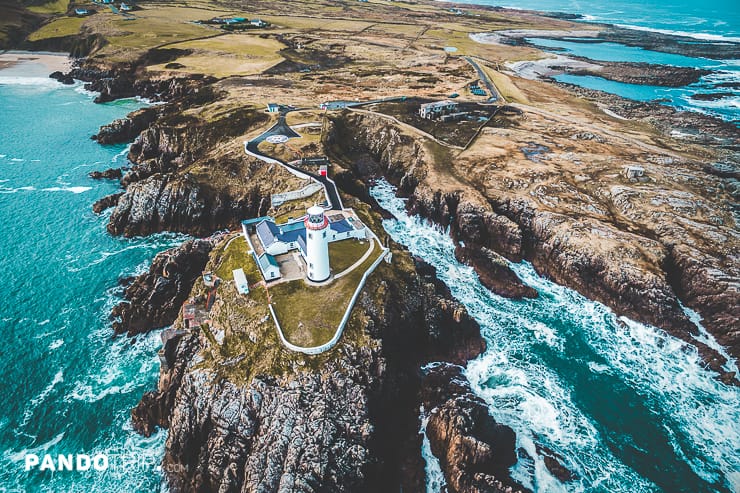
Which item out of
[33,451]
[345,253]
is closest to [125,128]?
[345,253]

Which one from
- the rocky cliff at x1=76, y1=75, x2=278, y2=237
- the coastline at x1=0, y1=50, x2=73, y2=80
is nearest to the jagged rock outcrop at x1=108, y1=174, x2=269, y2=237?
the rocky cliff at x1=76, y1=75, x2=278, y2=237

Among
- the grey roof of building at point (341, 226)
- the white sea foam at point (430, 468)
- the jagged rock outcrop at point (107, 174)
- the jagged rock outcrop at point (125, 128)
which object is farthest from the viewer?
the jagged rock outcrop at point (125, 128)

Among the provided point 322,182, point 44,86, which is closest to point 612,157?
point 322,182

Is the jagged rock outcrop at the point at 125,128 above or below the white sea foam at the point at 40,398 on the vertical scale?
above

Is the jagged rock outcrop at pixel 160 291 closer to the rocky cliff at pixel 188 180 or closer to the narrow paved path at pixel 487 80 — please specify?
the rocky cliff at pixel 188 180

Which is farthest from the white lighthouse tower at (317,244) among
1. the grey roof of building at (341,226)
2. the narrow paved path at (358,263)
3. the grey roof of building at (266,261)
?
the grey roof of building at (341,226)

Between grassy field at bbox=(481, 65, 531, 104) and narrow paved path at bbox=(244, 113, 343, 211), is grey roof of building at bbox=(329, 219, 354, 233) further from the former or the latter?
grassy field at bbox=(481, 65, 531, 104)

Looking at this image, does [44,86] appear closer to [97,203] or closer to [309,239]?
[97,203]
